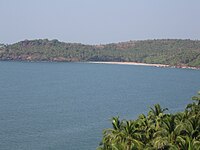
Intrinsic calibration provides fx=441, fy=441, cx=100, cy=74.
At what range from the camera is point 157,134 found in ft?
140

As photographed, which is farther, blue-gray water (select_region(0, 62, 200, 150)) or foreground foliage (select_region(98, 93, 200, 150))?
blue-gray water (select_region(0, 62, 200, 150))

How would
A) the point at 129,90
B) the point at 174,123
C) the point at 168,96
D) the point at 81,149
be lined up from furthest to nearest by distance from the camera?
the point at 129,90 → the point at 168,96 → the point at 81,149 → the point at 174,123

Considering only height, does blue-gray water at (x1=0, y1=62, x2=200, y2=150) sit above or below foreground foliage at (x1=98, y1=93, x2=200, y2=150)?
below

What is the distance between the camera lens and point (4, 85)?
157m

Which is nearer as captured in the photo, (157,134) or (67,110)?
(157,134)

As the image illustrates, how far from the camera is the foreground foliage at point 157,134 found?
39.3 meters

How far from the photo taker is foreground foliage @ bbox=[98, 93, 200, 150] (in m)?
39.3

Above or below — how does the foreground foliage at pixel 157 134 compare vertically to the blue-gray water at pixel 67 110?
above

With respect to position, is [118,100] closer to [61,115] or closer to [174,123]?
[61,115]

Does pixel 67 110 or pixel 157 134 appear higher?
pixel 157 134

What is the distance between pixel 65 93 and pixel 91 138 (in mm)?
68644

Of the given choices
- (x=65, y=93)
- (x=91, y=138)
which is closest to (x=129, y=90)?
(x=65, y=93)

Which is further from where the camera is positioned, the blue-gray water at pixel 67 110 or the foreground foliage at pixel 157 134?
the blue-gray water at pixel 67 110

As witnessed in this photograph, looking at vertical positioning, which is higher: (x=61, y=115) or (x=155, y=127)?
(x=155, y=127)
